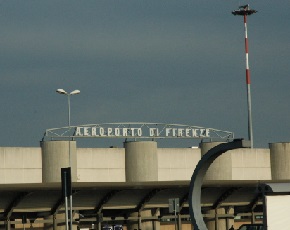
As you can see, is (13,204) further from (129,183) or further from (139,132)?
(139,132)

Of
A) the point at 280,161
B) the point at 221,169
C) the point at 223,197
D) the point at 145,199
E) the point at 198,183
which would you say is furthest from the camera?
the point at 280,161

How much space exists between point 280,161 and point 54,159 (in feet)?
90.5

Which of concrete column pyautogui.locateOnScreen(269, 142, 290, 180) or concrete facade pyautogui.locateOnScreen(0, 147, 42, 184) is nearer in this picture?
concrete facade pyautogui.locateOnScreen(0, 147, 42, 184)

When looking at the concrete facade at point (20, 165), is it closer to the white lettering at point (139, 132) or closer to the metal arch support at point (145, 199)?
the white lettering at point (139, 132)

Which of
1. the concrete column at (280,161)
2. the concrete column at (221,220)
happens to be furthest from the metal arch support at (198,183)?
the concrete column at (280,161)

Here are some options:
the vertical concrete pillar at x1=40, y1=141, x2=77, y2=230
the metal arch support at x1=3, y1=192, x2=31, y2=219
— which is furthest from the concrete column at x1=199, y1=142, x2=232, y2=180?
the metal arch support at x1=3, y1=192, x2=31, y2=219

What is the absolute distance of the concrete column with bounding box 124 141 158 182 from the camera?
88900mm

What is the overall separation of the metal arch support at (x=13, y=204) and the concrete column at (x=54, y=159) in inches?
955

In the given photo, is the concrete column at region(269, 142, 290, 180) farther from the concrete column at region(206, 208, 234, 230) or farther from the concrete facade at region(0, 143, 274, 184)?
the concrete column at region(206, 208, 234, 230)

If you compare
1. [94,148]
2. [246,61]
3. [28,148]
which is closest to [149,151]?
[94,148]

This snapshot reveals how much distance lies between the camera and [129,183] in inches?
2494

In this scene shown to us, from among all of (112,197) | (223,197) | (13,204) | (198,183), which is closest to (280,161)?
(223,197)

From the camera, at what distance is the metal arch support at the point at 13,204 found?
5756 centimetres

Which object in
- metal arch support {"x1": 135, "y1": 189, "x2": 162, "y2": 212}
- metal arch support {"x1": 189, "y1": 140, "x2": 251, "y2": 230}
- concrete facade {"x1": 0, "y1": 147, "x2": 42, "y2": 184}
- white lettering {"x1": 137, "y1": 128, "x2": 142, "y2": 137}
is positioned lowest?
metal arch support {"x1": 189, "y1": 140, "x2": 251, "y2": 230}
